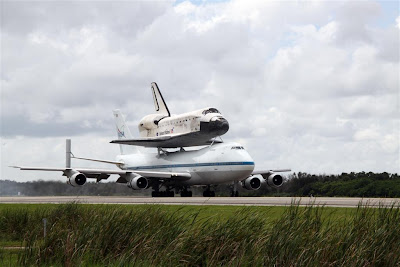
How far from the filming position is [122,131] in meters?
68.9

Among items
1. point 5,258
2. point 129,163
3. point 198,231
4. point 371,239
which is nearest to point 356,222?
point 371,239

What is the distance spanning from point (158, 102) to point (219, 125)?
575 inches

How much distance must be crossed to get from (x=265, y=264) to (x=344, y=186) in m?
41.9

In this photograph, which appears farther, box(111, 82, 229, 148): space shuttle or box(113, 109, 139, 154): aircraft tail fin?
box(113, 109, 139, 154): aircraft tail fin

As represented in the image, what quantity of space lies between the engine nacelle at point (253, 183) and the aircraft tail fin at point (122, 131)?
640 inches

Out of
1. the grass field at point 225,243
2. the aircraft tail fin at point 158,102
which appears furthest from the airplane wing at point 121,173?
the grass field at point 225,243

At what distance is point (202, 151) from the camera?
175 feet

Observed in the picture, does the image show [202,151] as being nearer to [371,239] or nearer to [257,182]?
[257,182]

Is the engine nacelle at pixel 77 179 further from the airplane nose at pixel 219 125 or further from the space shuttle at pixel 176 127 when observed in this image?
the airplane nose at pixel 219 125

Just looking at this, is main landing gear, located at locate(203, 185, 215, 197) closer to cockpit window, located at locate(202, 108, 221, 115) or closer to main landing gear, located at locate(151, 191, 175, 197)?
main landing gear, located at locate(151, 191, 175, 197)

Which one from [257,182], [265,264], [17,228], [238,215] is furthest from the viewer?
[257,182]

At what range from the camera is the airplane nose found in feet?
164

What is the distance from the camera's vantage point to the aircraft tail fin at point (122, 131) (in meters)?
67.4

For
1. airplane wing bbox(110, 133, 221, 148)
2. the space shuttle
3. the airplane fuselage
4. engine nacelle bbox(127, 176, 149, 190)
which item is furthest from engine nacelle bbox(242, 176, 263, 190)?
engine nacelle bbox(127, 176, 149, 190)
